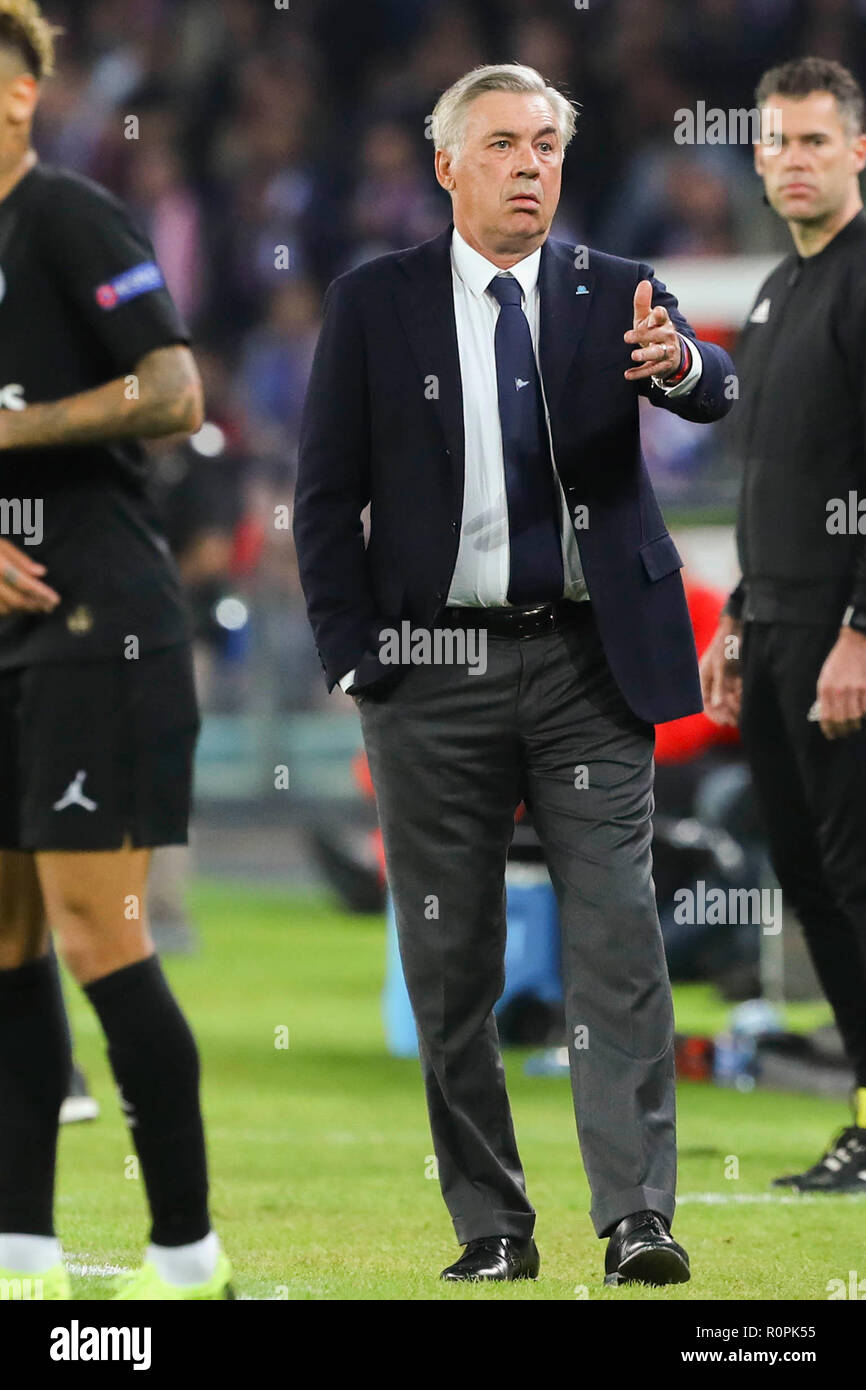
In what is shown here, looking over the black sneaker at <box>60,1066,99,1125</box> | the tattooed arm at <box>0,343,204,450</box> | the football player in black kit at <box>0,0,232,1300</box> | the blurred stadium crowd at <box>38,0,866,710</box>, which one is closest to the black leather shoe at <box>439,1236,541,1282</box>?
the football player in black kit at <box>0,0,232,1300</box>

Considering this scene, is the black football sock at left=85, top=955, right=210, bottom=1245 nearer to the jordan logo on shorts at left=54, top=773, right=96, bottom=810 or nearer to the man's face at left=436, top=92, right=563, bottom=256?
the jordan logo on shorts at left=54, top=773, right=96, bottom=810

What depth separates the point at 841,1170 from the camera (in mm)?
5297

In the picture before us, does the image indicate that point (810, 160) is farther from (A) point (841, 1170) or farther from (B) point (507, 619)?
(A) point (841, 1170)

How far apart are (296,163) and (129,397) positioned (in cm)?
1450

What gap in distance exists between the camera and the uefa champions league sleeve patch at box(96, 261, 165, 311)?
11.5ft

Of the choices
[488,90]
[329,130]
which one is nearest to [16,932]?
[488,90]

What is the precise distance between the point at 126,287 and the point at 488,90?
92 centimetres

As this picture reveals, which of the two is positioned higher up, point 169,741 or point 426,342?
point 426,342

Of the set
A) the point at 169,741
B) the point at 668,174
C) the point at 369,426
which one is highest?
the point at 668,174

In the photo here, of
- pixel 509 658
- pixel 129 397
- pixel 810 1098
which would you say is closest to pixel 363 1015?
pixel 810 1098

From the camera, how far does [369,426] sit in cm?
418

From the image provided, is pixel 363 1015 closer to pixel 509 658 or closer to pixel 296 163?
pixel 509 658

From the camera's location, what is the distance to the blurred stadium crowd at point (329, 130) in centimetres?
1602

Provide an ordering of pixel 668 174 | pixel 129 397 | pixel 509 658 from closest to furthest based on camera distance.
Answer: pixel 129 397 < pixel 509 658 < pixel 668 174
